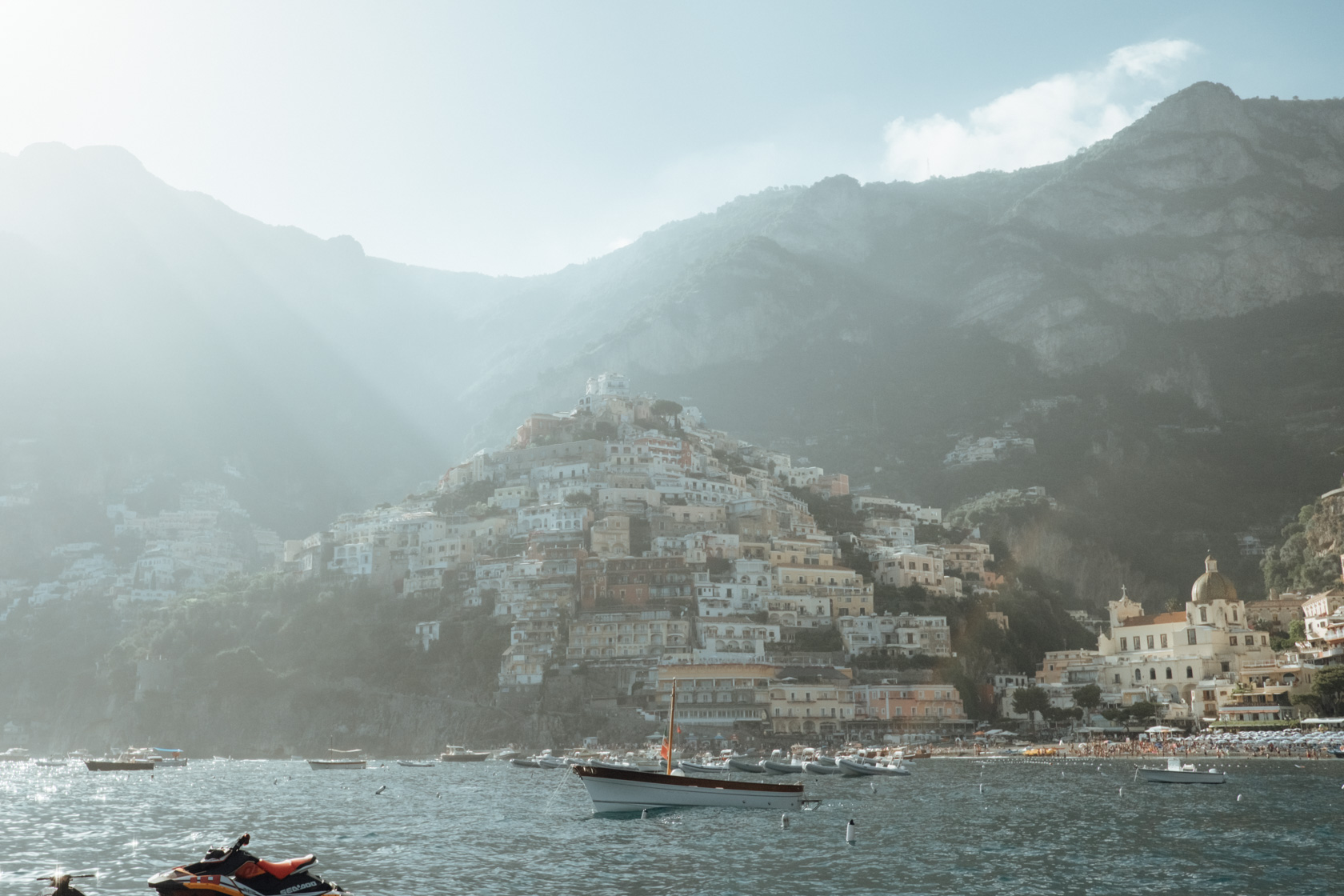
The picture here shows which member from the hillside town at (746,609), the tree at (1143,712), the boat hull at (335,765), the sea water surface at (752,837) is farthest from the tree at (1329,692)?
the boat hull at (335,765)

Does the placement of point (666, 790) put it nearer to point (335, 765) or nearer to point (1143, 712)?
point (335, 765)

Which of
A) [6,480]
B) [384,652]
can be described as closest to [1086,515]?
[384,652]

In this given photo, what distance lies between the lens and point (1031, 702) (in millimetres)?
111188

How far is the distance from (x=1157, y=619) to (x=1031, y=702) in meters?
15.3

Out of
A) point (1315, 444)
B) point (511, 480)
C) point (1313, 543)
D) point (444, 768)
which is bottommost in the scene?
point (444, 768)

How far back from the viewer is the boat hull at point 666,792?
52438 millimetres

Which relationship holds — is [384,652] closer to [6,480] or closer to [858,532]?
[858,532]

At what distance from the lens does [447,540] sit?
451ft

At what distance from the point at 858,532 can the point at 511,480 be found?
47.9m

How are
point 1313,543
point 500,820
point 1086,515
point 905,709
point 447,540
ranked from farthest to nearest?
point 1086,515 → point 447,540 → point 1313,543 → point 905,709 → point 500,820

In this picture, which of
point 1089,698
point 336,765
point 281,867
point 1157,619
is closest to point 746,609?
point 1089,698

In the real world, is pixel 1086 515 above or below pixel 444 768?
above

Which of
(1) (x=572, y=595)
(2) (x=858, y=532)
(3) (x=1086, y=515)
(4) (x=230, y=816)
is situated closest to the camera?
(4) (x=230, y=816)

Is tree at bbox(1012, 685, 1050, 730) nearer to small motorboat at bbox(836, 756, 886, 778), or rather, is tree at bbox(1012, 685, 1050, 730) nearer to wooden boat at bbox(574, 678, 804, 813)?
small motorboat at bbox(836, 756, 886, 778)
